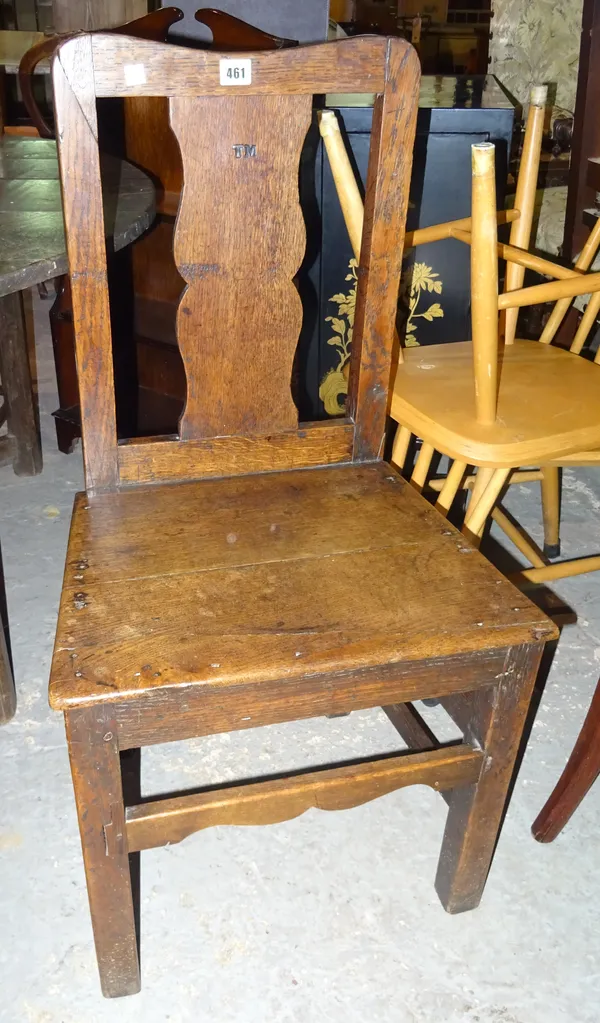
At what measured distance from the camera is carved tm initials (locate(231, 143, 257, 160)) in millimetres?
1144

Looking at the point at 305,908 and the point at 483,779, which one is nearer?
the point at 483,779

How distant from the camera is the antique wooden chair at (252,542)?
38.5 inches

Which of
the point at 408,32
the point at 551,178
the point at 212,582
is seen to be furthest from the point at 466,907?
the point at 408,32

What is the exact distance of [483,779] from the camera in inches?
45.1

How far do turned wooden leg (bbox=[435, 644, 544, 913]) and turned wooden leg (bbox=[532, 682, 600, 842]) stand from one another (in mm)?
158

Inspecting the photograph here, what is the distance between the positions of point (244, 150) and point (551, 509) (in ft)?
4.12

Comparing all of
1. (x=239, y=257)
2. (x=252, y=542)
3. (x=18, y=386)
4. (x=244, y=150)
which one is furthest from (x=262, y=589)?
(x=18, y=386)

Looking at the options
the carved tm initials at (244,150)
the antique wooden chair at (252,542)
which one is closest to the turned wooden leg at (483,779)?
the antique wooden chair at (252,542)

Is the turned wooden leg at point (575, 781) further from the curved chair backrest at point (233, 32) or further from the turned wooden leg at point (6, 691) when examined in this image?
the curved chair backrest at point (233, 32)

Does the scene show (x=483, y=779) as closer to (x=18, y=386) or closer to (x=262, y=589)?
Answer: (x=262, y=589)

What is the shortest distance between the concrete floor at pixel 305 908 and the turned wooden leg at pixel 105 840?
0.27 feet

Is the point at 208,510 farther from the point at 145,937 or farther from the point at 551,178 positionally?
the point at 551,178

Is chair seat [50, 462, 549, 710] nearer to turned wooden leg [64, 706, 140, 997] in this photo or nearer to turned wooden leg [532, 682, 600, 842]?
turned wooden leg [64, 706, 140, 997]

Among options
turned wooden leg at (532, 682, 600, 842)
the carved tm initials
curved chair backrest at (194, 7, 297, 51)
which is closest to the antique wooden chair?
the carved tm initials
